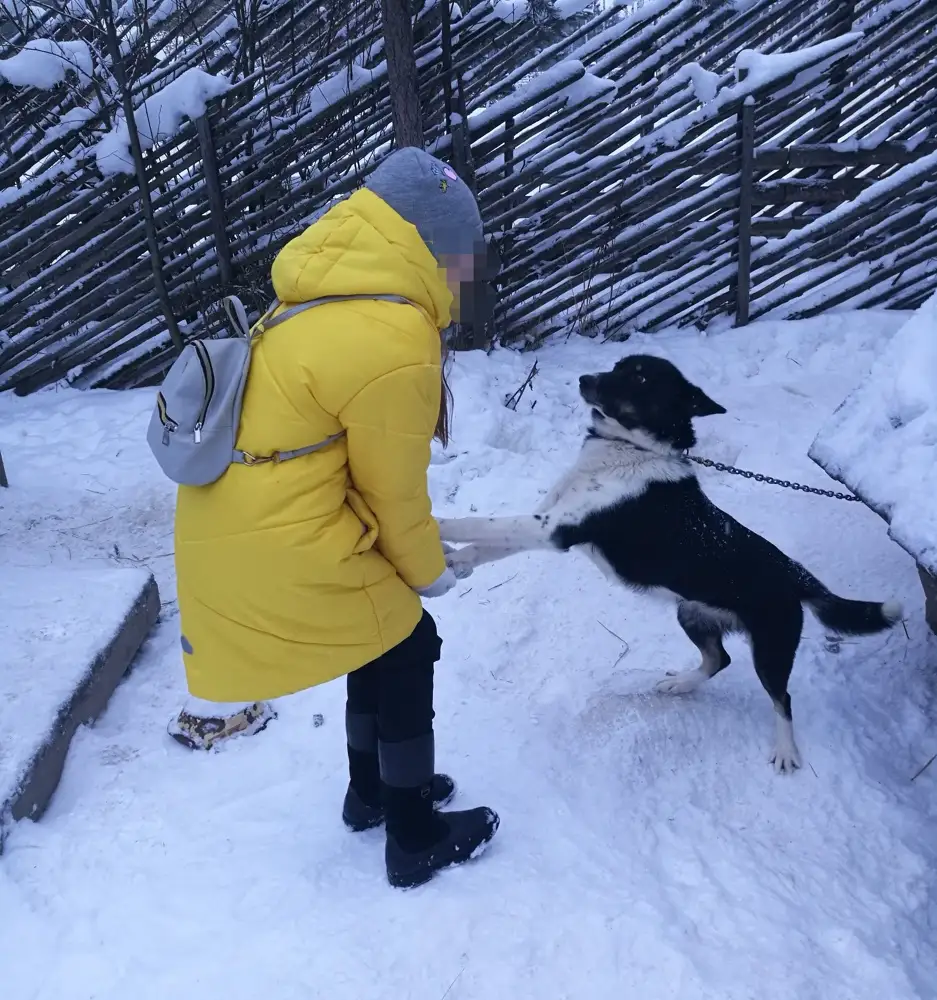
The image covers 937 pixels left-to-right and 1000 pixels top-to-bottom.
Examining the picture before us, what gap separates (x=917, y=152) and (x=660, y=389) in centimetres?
567

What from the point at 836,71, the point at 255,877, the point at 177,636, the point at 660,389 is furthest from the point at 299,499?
the point at 836,71

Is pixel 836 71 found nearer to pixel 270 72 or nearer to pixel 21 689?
pixel 270 72

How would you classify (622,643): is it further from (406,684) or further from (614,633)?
(406,684)

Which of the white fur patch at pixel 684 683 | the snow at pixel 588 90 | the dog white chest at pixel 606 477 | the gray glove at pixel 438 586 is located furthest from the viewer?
the snow at pixel 588 90

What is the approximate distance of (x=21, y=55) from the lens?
17.1ft

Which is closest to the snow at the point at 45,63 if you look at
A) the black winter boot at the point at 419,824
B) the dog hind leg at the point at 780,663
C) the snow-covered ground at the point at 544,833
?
the snow-covered ground at the point at 544,833

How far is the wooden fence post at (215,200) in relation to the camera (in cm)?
547

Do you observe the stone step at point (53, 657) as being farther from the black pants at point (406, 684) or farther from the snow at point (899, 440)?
the snow at point (899, 440)

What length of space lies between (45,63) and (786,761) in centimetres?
603

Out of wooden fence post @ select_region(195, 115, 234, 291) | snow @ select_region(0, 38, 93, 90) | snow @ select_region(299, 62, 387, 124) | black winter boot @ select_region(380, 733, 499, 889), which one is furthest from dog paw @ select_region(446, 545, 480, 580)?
snow @ select_region(0, 38, 93, 90)

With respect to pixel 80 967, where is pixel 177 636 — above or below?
below

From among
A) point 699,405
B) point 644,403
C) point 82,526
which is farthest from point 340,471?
point 82,526

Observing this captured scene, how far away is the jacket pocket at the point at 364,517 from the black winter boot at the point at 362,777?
0.66m

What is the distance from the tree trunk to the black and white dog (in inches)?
128
